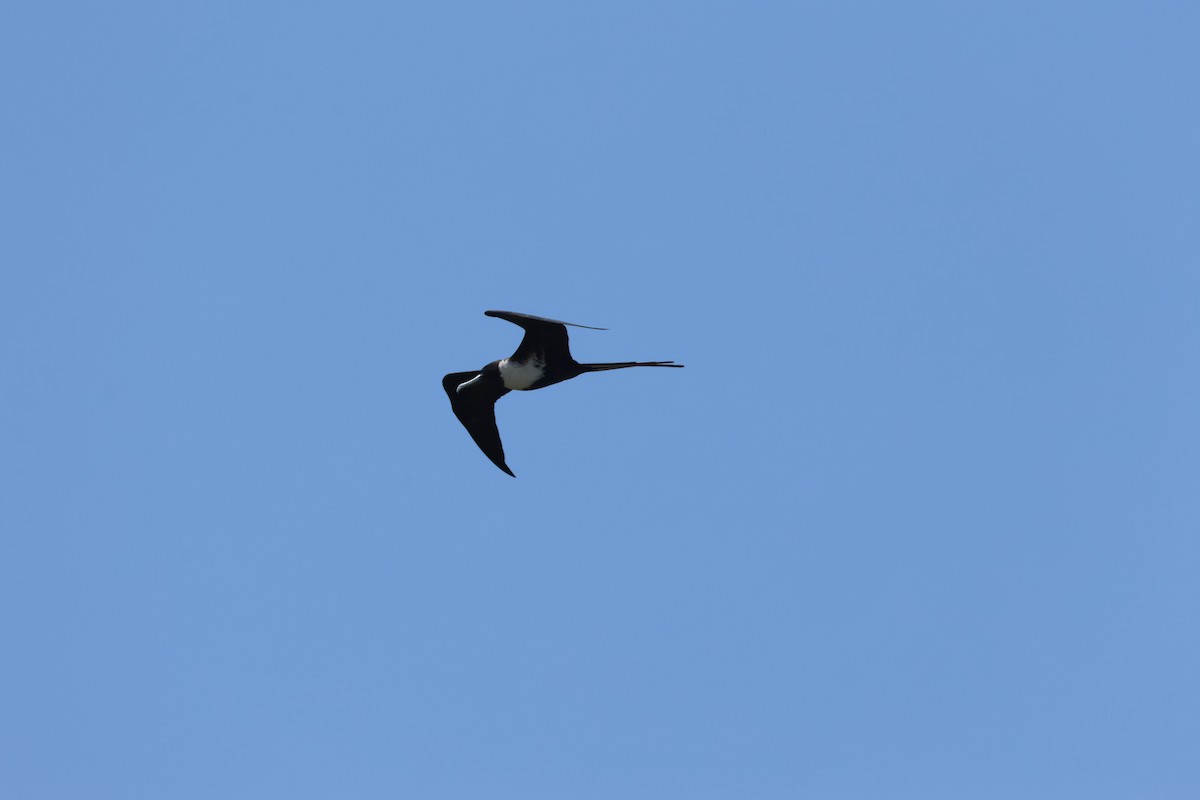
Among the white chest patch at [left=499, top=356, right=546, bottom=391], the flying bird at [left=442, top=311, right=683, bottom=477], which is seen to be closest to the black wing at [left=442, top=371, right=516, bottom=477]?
the flying bird at [left=442, top=311, right=683, bottom=477]

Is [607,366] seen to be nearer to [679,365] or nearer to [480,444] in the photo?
[679,365]

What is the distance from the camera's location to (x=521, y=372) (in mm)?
25266

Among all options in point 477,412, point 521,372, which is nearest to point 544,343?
point 521,372

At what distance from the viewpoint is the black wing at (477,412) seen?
2709 centimetres

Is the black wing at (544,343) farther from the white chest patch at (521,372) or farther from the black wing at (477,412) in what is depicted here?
the black wing at (477,412)

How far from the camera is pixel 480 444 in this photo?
27625mm

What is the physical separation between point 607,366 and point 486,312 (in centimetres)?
226

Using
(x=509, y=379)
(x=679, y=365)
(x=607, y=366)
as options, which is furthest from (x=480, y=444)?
(x=679, y=365)

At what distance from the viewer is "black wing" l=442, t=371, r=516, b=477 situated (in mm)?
27094

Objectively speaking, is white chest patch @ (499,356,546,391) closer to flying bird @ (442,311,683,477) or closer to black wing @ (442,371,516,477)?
flying bird @ (442,311,683,477)

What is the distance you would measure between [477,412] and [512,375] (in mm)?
2178

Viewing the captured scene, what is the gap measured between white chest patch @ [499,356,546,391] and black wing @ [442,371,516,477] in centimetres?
123

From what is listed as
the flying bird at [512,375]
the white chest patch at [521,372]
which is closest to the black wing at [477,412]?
the flying bird at [512,375]

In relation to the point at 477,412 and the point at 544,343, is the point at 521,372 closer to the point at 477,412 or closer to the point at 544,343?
the point at 544,343
